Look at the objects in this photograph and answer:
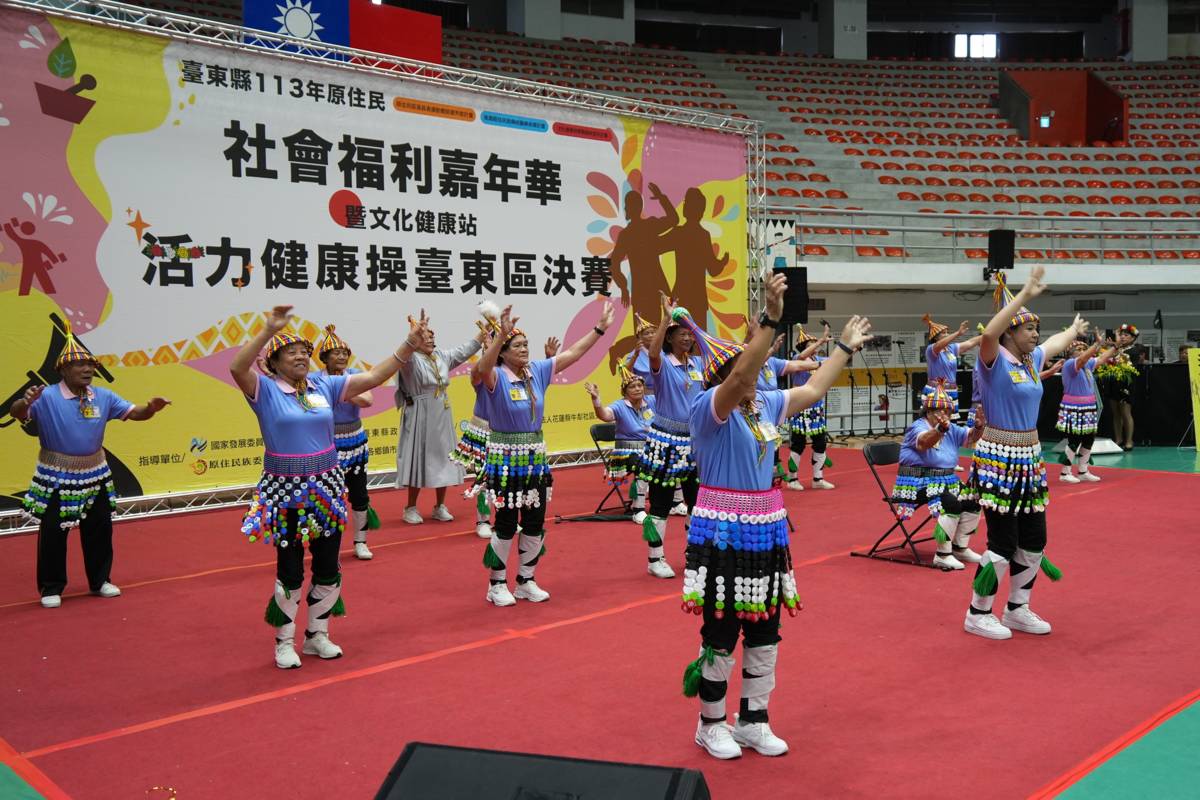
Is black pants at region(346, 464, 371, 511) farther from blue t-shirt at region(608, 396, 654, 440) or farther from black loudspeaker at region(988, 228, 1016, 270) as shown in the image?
black loudspeaker at region(988, 228, 1016, 270)

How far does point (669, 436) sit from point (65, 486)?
4.13 meters

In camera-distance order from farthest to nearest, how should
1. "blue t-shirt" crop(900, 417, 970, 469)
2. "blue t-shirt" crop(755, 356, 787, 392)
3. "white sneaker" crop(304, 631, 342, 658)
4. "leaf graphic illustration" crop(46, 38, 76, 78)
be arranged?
"leaf graphic illustration" crop(46, 38, 76, 78)
"blue t-shirt" crop(755, 356, 787, 392)
"blue t-shirt" crop(900, 417, 970, 469)
"white sneaker" crop(304, 631, 342, 658)

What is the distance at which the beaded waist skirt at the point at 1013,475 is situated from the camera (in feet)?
17.9

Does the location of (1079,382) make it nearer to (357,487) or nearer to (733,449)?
(357,487)

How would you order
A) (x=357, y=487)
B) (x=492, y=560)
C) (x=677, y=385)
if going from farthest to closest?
(x=357, y=487) < (x=677, y=385) < (x=492, y=560)

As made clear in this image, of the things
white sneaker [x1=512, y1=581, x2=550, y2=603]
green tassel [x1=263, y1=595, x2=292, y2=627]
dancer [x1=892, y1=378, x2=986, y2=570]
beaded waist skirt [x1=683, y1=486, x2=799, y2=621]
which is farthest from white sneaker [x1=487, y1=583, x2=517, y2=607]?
dancer [x1=892, y1=378, x2=986, y2=570]

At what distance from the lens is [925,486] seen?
7.48 m

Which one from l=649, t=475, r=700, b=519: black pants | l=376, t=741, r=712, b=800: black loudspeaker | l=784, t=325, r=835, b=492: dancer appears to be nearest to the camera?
l=376, t=741, r=712, b=800: black loudspeaker

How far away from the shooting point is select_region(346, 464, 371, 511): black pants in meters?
7.77

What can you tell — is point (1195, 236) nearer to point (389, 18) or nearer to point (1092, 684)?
point (389, 18)

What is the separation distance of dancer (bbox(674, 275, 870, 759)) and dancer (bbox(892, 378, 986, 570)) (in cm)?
351

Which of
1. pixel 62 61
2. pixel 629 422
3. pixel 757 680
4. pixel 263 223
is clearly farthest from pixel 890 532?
pixel 62 61

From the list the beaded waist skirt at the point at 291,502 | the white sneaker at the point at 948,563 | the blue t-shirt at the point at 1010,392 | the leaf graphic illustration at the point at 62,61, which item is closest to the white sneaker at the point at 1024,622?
the blue t-shirt at the point at 1010,392

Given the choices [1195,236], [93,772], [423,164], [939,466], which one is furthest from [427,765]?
[1195,236]
